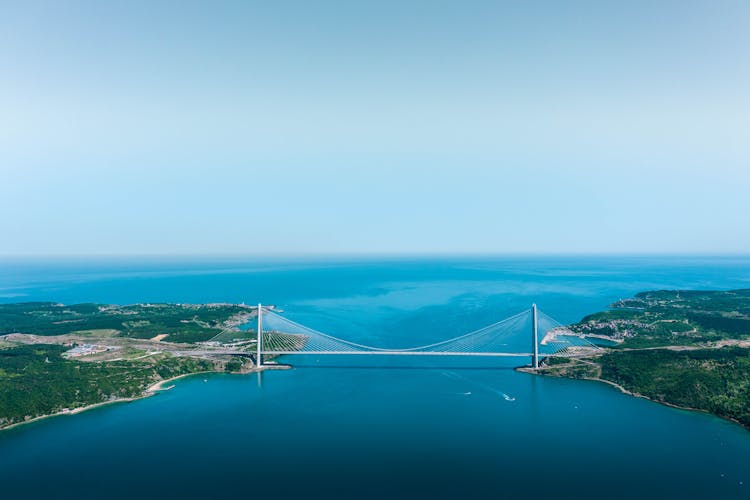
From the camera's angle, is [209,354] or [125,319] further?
[125,319]

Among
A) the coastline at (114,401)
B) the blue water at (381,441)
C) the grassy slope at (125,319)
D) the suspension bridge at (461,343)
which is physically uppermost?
the grassy slope at (125,319)

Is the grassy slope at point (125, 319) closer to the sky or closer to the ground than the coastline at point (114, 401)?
closer to the sky

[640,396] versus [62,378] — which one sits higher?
[62,378]

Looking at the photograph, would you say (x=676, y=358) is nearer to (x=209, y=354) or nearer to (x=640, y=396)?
(x=640, y=396)

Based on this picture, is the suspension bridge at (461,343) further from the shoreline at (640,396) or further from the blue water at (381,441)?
the blue water at (381,441)

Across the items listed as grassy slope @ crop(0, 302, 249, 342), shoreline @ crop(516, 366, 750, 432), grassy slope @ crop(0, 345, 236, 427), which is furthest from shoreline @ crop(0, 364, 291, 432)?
shoreline @ crop(516, 366, 750, 432)

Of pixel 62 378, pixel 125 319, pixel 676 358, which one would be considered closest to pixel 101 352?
pixel 62 378

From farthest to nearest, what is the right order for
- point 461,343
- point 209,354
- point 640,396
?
1. point 461,343
2. point 209,354
3. point 640,396

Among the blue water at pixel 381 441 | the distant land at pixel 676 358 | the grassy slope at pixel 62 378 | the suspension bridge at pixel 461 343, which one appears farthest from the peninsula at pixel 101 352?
the distant land at pixel 676 358
